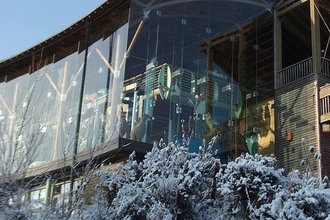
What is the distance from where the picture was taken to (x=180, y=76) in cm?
1553

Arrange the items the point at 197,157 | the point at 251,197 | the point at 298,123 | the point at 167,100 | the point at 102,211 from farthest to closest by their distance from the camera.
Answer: the point at 298,123, the point at 167,100, the point at 197,157, the point at 251,197, the point at 102,211

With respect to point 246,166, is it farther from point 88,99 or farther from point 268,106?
point 268,106

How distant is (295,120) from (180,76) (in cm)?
410

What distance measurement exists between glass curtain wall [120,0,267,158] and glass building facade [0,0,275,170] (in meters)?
0.03

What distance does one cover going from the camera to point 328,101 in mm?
15656

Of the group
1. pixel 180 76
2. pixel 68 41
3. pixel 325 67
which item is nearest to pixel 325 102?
pixel 325 67

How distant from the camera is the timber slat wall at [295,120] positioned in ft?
52.5

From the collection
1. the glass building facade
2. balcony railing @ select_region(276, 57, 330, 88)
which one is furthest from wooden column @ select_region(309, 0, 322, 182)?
the glass building facade

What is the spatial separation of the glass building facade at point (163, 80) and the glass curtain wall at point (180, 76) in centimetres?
3

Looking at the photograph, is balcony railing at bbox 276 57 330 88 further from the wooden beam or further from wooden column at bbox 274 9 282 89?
the wooden beam

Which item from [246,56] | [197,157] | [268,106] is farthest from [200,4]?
[197,157]

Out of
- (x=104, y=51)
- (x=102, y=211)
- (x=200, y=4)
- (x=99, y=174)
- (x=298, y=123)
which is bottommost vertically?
(x=102, y=211)

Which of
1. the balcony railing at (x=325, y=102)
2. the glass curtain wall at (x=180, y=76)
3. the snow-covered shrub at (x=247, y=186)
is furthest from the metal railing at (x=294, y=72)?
the snow-covered shrub at (x=247, y=186)

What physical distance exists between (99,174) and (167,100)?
263 inches
